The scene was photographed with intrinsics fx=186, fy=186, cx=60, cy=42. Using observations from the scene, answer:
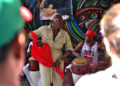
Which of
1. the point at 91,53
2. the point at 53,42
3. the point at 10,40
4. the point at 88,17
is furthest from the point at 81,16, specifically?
the point at 10,40

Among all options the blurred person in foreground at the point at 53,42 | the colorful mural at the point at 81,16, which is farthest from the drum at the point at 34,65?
the colorful mural at the point at 81,16

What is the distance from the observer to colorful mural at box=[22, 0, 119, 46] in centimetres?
489

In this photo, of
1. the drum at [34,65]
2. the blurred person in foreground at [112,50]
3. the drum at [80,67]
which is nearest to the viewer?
the blurred person in foreground at [112,50]

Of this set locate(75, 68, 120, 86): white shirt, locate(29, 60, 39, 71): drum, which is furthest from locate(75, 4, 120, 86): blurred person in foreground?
locate(29, 60, 39, 71): drum

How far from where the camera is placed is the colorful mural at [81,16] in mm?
4895

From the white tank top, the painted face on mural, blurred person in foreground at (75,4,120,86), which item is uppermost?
the painted face on mural

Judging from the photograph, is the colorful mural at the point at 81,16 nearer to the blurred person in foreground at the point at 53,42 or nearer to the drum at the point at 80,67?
the blurred person in foreground at the point at 53,42

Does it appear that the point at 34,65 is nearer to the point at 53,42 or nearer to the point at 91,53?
the point at 53,42

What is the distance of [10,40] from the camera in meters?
0.70

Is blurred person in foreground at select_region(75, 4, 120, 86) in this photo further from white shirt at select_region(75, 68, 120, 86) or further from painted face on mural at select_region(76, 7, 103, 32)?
painted face on mural at select_region(76, 7, 103, 32)

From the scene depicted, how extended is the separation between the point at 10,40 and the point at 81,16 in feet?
14.4

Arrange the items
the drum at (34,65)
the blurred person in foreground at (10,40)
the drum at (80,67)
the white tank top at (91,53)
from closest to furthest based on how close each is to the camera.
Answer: the blurred person in foreground at (10,40)
the drum at (80,67)
the drum at (34,65)
the white tank top at (91,53)

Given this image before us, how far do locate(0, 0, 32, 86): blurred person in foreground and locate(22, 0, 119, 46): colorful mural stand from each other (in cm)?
423

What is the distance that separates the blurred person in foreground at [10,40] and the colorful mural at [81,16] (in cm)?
423
